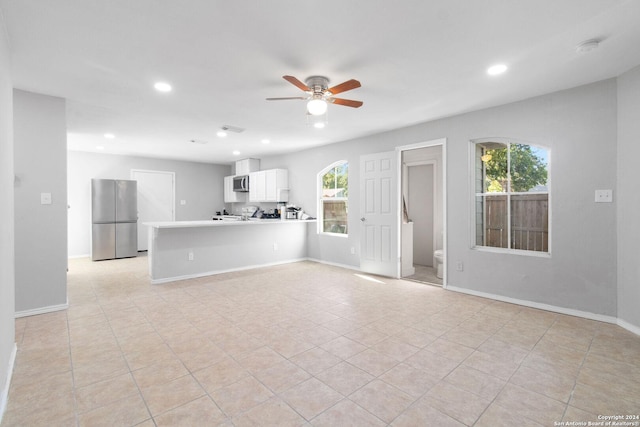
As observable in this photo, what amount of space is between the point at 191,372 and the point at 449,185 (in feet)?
12.4

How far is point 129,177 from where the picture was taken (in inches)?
290

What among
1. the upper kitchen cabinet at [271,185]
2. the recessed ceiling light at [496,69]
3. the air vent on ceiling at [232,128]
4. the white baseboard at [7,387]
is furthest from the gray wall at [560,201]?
the white baseboard at [7,387]

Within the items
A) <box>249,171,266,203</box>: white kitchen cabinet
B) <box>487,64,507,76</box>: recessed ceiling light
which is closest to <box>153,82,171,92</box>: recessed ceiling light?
<box>487,64,507,76</box>: recessed ceiling light

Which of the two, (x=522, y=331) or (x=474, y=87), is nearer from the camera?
(x=522, y=331)

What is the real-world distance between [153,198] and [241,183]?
225cm

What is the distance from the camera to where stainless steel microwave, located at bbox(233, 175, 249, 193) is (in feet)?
25.7

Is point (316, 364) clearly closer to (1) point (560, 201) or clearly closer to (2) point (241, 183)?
(1) point (560, 201)

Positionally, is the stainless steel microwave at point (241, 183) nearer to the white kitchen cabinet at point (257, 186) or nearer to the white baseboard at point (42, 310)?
the white kitchen cabinet at point (257, 186)

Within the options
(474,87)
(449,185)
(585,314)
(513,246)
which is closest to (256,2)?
(474,87)

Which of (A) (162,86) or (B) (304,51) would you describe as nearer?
A: (B) (304,51)

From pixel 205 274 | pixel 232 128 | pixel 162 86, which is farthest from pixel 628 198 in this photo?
pixel 205 274

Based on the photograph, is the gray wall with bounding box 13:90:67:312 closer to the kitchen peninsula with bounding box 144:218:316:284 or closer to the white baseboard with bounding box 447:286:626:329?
the kitchen peninsula with bounding box 144:218:316:284

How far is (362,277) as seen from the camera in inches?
198

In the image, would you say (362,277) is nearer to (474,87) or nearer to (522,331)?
(522,331)
